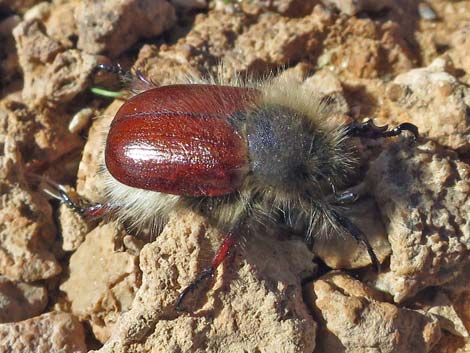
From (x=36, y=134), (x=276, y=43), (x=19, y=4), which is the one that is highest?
(x=19, y=4)

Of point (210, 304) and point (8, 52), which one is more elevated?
point (8, 52)

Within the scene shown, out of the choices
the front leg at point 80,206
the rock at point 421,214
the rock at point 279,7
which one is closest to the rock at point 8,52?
the front leg at point 80,206

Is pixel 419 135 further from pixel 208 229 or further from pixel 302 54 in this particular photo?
pixel 208 229

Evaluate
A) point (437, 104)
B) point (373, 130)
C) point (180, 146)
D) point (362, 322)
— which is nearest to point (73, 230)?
point (180, 146)

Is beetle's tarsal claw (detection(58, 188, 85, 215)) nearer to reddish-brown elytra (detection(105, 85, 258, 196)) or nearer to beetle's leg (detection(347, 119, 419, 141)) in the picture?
reddish-brown elytra (detection(105, 85, 258, 196))

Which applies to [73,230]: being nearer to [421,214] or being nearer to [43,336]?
[43,336]

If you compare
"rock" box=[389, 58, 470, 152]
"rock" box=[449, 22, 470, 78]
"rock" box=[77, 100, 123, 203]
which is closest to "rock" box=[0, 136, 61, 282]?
"rock" box=[77, 100, 123, 203]

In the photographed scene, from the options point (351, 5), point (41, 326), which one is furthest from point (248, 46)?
point (41, 326)
